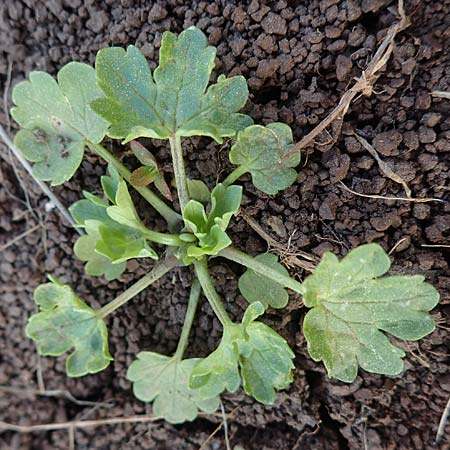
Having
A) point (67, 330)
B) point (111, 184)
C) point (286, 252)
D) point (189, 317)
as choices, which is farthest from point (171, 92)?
point (67, 330)

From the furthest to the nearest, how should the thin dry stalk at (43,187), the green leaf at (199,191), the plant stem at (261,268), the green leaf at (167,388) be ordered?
the thin dry stalk at (43,187), the green leaf at (167,388), the green leaf at (199,191), the plant stem at (261,268)

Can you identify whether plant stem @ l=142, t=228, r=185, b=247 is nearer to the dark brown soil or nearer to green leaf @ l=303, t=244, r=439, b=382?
the dark brown soil

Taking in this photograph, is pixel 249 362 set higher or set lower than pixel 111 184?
lower

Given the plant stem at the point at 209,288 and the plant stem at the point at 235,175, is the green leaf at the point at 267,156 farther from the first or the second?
the plant stem at the point at 209,288

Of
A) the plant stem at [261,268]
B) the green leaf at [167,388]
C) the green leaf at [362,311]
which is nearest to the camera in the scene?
the green leaf at [362,311]

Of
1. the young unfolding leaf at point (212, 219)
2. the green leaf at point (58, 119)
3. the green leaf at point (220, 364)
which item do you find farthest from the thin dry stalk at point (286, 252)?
the green leaf at point (58, 119)

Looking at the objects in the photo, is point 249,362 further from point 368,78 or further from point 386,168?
point 368,78

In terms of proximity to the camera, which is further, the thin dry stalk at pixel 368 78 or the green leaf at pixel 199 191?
the green leaf at pixel 199 191

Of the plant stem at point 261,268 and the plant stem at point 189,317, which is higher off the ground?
the plant stem at point 261,268
